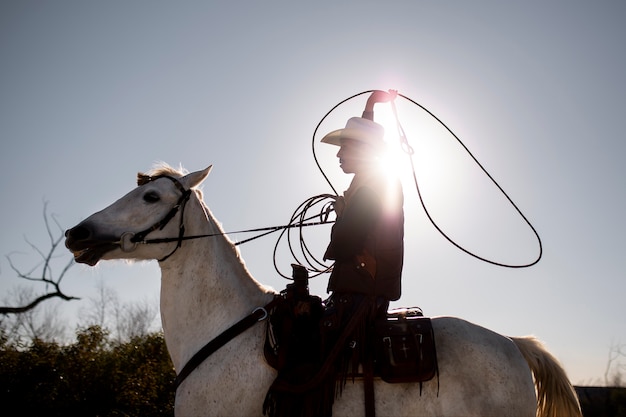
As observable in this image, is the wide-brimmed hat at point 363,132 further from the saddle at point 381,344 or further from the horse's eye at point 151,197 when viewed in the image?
the horse's eye at point 151,197

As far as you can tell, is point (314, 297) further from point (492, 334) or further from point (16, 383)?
point (16, 383)

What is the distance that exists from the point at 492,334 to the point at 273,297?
2.03 m

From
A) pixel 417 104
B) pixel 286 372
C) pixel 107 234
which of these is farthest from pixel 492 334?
pixel 107 234

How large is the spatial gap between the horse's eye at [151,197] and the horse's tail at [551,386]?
3.64m

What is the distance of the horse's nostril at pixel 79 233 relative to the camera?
4.60 meters

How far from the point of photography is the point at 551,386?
4406mm

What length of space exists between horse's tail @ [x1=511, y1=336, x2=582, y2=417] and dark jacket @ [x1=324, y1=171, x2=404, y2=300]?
1334mm

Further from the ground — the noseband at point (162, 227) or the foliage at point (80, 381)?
the noseband at point (162, 227)

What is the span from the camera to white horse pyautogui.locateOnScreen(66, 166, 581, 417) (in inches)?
162

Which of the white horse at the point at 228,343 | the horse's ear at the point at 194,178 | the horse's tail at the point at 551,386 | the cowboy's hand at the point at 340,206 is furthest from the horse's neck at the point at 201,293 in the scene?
the horse's tail at the point at 551,386

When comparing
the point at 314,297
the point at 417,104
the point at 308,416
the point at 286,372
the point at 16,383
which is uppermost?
the point at 417,104

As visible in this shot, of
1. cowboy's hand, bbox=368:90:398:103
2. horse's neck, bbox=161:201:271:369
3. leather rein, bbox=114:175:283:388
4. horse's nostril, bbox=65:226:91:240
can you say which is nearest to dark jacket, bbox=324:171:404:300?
leather rein, bbox=114:175:283:388

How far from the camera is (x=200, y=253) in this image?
4.97 metres

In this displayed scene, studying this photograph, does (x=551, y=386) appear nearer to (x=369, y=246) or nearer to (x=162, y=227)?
(x=369, y=246)
